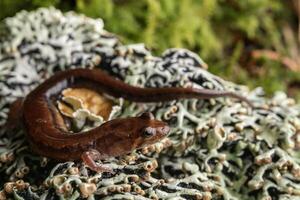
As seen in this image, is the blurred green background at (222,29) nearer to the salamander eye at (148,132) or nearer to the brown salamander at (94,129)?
the brown salamander at (94,129)

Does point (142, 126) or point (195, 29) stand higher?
point (195, 29)

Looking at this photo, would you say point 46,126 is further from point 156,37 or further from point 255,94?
point 156,37

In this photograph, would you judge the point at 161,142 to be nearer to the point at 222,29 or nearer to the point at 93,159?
the point at 93,159

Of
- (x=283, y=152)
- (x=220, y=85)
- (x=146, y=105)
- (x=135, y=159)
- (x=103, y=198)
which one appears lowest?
(x=103, y=198)

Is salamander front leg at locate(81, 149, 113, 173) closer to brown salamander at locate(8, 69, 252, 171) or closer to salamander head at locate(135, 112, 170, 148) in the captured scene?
brown salamander at locate(8, 69, 252, 171)

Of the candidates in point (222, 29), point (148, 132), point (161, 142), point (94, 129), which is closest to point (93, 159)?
point (94, 129)

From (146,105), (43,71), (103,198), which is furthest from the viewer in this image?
(43,71)

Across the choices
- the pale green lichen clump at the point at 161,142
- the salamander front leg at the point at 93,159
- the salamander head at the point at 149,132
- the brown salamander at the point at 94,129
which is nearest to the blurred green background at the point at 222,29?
the pale green lichen clump at the point at 161,142

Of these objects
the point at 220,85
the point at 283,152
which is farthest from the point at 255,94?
the point at 283,152
